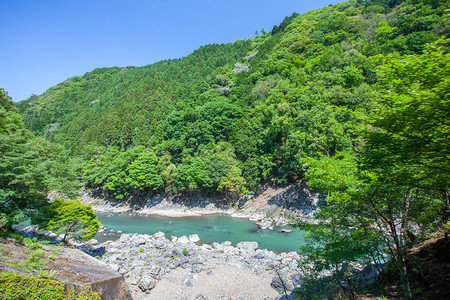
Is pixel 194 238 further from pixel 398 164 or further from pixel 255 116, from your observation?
pixel 255 116

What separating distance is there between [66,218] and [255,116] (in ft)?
104

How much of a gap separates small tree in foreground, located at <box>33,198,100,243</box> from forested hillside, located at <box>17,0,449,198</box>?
1748 centimetres

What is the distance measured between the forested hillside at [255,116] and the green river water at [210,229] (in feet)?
20.3

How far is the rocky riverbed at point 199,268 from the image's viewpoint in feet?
42.1

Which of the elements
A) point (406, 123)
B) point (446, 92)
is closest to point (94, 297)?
point (406, 123)

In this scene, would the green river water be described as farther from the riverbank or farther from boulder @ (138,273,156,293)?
boulder @ (138,273,156,293)

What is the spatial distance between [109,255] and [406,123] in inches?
793

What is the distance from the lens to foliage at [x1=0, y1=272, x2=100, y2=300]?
599 centimetres

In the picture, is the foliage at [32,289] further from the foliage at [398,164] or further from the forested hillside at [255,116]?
the forested hillside at [255,116]

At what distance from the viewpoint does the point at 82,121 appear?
69.7m

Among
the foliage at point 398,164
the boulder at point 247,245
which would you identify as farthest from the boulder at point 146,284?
the foliage at point 398,164

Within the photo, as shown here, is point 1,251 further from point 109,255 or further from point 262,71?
point 262,71

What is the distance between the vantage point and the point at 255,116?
41094 millimetres

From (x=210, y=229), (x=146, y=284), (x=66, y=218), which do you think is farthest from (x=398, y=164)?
(x=210, y=229)
